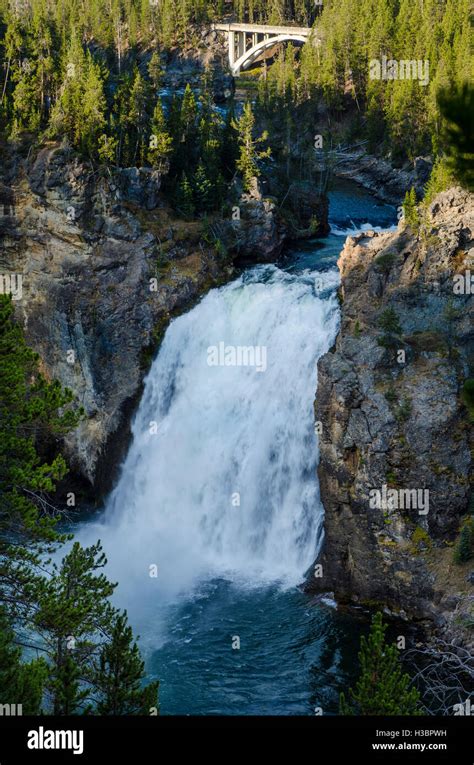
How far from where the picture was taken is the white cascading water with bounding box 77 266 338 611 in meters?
34.0

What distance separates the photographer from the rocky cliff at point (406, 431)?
93.6 feet

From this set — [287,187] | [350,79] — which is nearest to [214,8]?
[350,79]

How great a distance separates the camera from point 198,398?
39.9 meters

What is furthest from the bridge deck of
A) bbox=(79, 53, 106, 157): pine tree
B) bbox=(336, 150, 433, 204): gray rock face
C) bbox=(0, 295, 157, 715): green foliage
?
bbox=(0, 295, 157, 715): green foliage

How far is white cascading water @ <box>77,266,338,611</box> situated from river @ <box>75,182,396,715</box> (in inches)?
2.4

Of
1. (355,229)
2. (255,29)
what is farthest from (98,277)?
(255,29)

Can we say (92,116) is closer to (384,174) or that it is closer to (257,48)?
(384,174)

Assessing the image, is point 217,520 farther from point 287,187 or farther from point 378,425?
point 287,187

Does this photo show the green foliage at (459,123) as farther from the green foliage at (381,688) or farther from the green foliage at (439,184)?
the green foliage at (439,184)

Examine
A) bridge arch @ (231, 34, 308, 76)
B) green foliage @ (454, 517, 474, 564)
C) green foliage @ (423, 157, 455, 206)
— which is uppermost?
bridge arch @ (231, 34, 308, 76)

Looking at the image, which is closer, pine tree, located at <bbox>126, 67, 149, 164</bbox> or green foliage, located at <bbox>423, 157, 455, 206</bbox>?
green foliage, located at <bbox>423, 157, 455, 206</bbox>

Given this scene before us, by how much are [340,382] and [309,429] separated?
15.9ft

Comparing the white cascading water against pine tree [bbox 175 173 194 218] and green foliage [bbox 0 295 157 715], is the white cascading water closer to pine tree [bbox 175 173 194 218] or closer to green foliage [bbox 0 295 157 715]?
pine tree [bbox 175 173 194 218]

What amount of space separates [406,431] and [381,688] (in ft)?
43.3
